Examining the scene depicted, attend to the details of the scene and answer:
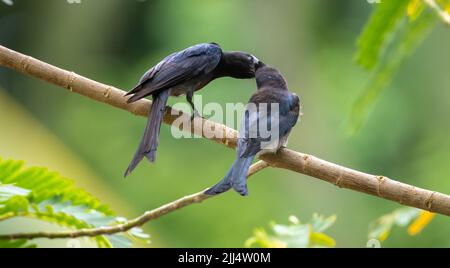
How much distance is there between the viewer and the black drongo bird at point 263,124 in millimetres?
2250

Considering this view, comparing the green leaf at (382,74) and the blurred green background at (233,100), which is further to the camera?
the blurred green background at (233,100)

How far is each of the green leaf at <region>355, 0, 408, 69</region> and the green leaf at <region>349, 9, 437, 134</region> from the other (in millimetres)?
19

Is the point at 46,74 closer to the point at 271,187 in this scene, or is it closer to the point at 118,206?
the point at 118,206

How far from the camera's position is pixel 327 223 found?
264cm

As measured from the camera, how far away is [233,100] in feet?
24.7

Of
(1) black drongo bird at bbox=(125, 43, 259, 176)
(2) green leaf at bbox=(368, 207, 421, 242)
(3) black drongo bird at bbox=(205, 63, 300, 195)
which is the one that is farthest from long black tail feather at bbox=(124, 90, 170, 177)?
(2) green leaf at bbox=(368, 207, 421, 242)

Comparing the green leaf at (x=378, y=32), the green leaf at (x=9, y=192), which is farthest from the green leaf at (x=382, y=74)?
the green leaf at (x=9, y=192)

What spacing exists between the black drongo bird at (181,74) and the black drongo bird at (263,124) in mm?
330

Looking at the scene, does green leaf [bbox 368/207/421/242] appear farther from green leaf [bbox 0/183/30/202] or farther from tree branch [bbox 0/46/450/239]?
green leaf [bbox 0/183/30/202]

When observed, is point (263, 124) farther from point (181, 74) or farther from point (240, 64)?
point (240, 64)

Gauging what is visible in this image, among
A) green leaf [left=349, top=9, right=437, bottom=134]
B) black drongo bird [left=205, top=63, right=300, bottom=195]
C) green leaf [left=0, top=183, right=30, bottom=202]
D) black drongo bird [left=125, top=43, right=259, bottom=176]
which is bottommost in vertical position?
green leaf [left=349, top=9, right=437, bottom=134]

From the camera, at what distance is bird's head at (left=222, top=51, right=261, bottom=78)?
11.0 ft

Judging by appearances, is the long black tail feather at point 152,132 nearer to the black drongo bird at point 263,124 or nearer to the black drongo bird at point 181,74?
the black drongo bird at point 181,74
